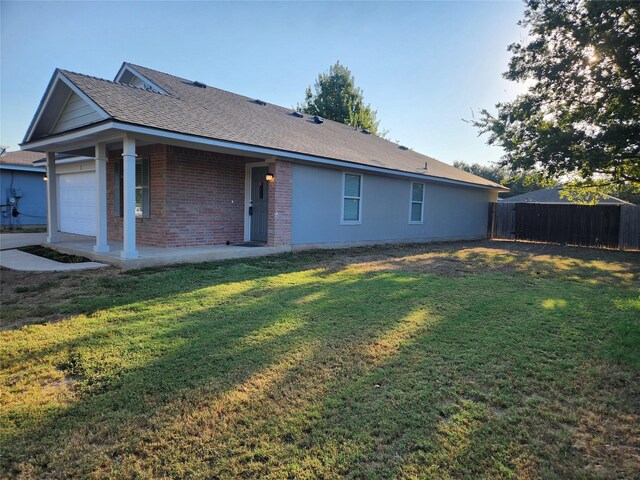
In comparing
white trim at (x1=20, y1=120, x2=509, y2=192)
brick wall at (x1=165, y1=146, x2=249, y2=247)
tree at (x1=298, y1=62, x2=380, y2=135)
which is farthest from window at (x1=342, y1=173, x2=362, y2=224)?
tree at (x1=298, y1=62, x2=380, y2=135)

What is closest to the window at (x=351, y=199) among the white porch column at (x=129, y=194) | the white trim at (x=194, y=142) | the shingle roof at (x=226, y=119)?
the white trim at (x=194, y=142)

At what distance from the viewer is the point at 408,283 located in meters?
7.01

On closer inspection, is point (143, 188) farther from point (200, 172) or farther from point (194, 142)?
point (194, 142)

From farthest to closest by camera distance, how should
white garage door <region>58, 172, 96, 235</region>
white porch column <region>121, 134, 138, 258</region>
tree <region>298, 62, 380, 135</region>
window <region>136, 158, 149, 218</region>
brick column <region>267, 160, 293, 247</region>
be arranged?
tree <region>298, 62, 380, 135</region>
white garage door <region>58, 172, 96, 235</region>
brick column <region>267, 160, 293, 247</region>
window <region>136, 158, 149, 218</region>
white porch column <region>121, 134, 138, 258</region>

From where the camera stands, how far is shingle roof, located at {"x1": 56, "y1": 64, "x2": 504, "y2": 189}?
8.23 m

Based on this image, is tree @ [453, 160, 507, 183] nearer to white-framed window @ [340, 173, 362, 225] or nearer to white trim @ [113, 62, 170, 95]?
white-framed window @ [340, 173, 362, 225]

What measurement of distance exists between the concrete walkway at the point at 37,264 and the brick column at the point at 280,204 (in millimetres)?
4028

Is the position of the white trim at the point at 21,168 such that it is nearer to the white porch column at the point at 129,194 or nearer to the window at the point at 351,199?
the white porch column at the point at 129,194

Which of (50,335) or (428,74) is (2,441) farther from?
(428,74)

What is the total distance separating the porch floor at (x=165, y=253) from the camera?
797cm

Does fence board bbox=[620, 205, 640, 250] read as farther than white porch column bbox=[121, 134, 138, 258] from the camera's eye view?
Yes

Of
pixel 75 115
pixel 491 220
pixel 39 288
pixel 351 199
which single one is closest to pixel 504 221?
pixel 491 220

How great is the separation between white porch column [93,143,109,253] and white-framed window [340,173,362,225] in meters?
6.46

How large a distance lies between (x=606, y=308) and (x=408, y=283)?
2.87 m
